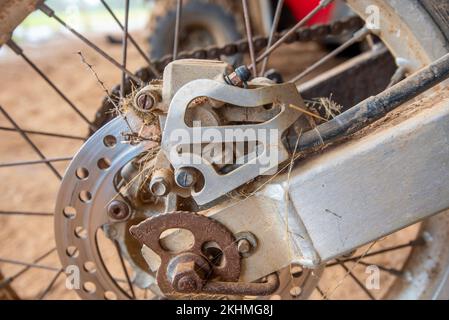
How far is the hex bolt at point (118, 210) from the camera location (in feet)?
3.00

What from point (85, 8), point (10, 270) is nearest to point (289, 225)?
→ point (10, 270)

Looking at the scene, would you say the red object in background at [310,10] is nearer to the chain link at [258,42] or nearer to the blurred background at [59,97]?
the blurred background at [59,97]

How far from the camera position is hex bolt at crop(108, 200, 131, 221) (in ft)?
3.00

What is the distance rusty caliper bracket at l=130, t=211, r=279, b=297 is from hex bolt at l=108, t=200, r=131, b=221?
128 millimetres

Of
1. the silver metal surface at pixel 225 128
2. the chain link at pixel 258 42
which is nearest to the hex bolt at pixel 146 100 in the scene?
the silver metal surface at pixel 225 128

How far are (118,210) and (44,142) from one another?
1932mm

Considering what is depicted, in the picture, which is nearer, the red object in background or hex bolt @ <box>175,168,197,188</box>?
hex bolt @ <box>175,168,197,188</box>

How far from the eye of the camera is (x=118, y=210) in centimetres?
92

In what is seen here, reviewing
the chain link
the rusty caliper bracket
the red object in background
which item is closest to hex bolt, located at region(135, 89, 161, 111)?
the rusty caliper bracket

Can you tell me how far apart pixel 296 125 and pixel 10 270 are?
4.45 feet

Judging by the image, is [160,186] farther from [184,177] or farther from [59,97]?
[59,97]

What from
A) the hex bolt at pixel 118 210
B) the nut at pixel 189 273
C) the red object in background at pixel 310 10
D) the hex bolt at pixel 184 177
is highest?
the red object in background at pixel 310 10

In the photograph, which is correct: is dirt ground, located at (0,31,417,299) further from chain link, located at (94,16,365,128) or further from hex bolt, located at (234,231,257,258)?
chain link, located at (94,16,365,128)

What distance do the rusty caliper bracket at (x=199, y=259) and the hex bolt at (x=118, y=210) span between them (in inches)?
5.0
